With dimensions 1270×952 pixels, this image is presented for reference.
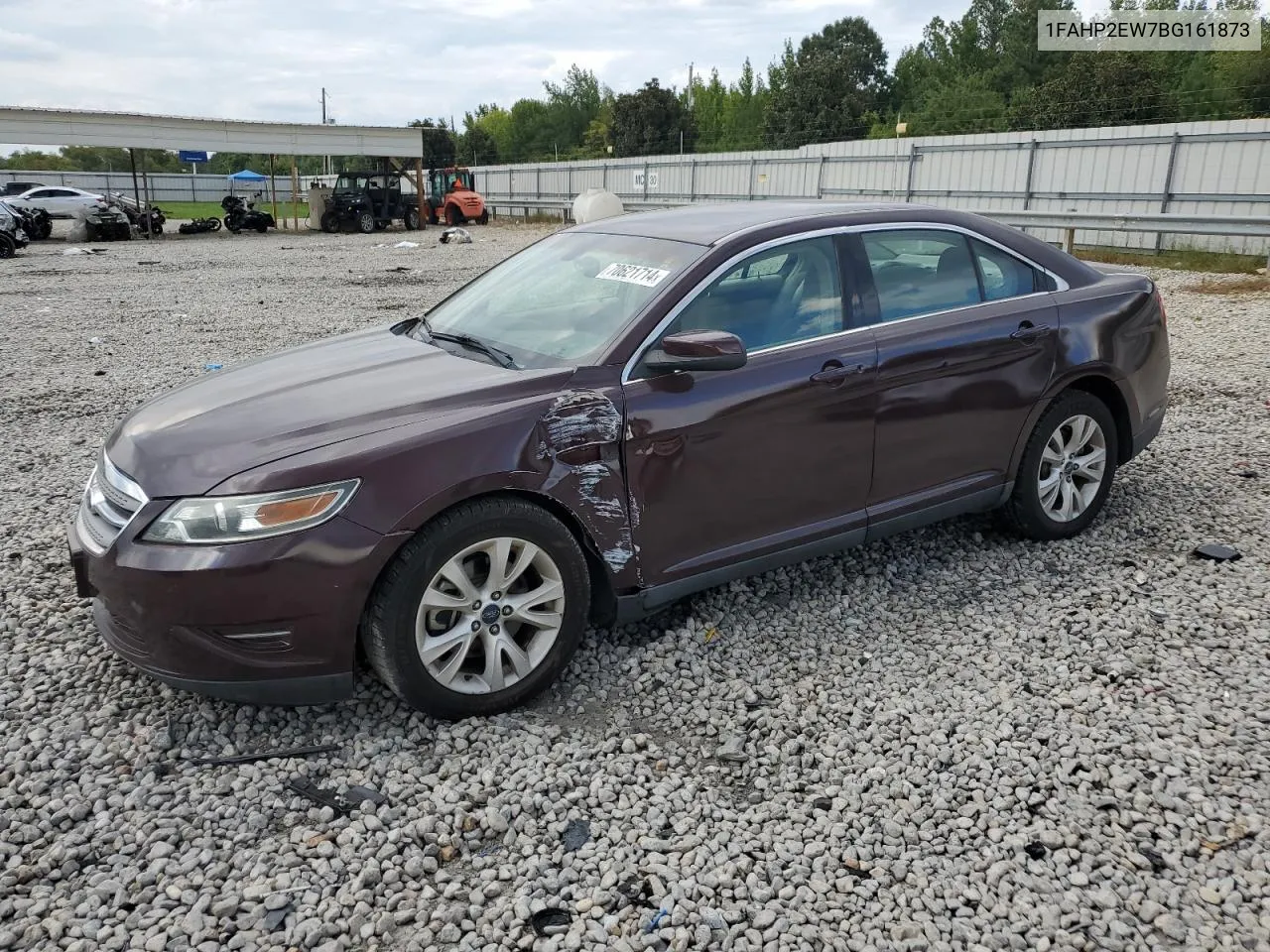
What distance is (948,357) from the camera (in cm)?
→ 416

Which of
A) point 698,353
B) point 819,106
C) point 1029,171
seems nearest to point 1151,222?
point 1029,171

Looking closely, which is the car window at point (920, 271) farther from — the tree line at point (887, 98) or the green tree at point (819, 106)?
the green tree at point (819, 106)

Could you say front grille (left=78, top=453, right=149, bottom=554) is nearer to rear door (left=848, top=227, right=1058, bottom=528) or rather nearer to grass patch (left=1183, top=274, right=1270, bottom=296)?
rear door (left=848, top=227, right=1058, bottom=528)

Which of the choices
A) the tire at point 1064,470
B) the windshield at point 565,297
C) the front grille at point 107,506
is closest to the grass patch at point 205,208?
the windshield at point 565,297

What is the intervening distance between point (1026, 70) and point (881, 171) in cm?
3601

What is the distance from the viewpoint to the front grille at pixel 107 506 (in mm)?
3166

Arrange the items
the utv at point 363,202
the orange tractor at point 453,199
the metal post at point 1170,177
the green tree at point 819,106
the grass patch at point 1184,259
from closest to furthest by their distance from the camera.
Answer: the grass patch at point 1184,259
the metal post at point 1170,177
the utv at point 363,202
the orange tractor at point 453,199
the green tree at point 819,106

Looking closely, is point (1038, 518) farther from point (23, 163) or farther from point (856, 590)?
point (23, 163)

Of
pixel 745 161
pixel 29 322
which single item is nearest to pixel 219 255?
pixel 29 322

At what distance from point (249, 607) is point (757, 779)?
167cm

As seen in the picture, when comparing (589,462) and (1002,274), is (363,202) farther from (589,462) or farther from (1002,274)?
(589,462)

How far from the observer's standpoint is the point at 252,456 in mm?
3104

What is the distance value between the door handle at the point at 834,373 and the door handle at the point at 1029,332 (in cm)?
93

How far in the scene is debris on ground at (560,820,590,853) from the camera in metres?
2.81
